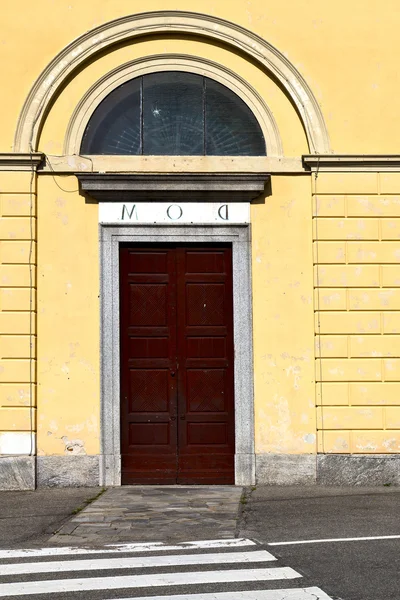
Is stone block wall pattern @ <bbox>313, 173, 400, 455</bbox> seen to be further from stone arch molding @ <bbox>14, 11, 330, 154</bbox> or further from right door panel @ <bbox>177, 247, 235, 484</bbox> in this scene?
right door panel @ <bbox>177, 247, 235, 484</bbox>

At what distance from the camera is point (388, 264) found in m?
13.5

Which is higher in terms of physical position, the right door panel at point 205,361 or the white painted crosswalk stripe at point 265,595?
the right door panel at point 205,361

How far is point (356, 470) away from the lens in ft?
43.6

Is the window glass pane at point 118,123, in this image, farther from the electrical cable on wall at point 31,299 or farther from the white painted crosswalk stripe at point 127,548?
the white painted crosswalk stripe at point 127,548

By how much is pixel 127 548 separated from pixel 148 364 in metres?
4.84

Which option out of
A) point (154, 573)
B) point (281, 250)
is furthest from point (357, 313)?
point (154, 573)

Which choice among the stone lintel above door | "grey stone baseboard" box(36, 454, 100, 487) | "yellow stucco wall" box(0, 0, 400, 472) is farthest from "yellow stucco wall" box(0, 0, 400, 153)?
"grey stone baseboard" box(36, 454, 100, 487)

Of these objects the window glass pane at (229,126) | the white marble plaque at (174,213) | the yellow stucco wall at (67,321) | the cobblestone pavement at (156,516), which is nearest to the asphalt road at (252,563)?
the cobblestone pavement at (156,516)

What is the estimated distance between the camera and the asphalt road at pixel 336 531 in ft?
23.9

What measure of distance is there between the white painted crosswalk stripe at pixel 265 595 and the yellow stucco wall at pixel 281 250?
6.41 meters

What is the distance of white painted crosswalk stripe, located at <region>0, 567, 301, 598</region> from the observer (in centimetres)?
723

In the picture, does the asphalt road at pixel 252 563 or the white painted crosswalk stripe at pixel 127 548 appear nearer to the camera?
the asphalt road at pixel 252 563

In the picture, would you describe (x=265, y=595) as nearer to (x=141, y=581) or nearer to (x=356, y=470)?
(x=141, y=581)

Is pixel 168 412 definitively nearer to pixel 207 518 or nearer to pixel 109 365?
pixel 109 365
